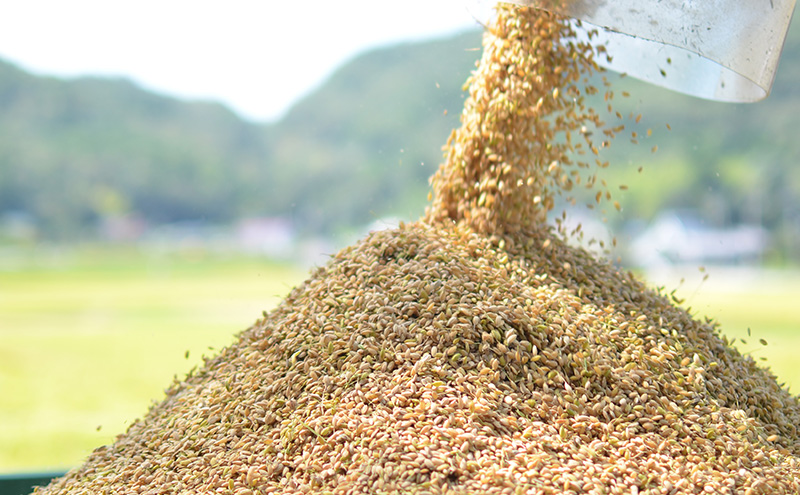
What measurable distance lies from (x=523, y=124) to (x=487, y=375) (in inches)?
34.4

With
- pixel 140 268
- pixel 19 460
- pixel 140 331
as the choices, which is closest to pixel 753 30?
pixel 19 460

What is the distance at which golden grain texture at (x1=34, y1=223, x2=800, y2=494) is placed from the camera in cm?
142

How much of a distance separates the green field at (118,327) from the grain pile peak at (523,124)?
1.78ft

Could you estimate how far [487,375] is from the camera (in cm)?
161

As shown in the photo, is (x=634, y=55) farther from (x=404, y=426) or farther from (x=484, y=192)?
(x=404, y=426)

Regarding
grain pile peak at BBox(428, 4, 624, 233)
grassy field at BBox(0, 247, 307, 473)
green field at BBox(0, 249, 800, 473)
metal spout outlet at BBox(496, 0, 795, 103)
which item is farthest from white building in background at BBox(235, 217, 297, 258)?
metal spout outlet at BBox(496, 0, 795, 103)

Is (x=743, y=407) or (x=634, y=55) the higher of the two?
(x=634, y=55)

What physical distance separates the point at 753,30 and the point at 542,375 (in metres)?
1.04

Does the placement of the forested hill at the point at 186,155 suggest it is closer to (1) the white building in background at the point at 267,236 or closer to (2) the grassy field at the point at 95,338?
(1) the white building in background at the point at 267,236

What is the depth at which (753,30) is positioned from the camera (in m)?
1.74

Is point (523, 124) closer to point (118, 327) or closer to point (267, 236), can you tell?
point (118, 327)

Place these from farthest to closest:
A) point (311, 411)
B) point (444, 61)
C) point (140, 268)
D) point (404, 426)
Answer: point (140, 268), point (444, 61), point (311, 411), point (404, 426)

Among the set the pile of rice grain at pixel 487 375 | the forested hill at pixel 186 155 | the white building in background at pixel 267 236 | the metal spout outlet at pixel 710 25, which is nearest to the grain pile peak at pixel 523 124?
the pile of rice grain at pixel 487 375

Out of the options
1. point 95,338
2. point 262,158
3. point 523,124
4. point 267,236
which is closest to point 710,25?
point 523,124
